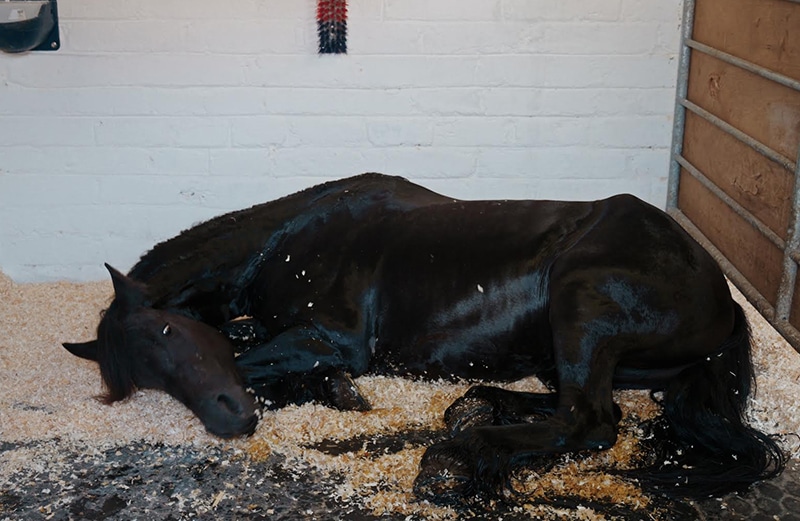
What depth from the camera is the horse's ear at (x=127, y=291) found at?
2577 mm

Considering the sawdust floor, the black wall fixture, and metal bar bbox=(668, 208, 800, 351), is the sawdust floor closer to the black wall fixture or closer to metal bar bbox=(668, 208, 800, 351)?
metal bar bbox=(668, 208, 800, 351)

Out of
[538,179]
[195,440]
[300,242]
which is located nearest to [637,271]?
[300,242]

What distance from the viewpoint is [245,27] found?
4359mm

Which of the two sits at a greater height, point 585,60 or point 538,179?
point 585,60

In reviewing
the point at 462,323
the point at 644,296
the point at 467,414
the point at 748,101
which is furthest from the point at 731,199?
the point at 467,414

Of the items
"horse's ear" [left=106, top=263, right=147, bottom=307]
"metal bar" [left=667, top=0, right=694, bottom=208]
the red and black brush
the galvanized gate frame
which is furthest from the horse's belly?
"metal bar" [left=667, top=0, right=694, bottom=208]

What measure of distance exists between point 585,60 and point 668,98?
1.45ft

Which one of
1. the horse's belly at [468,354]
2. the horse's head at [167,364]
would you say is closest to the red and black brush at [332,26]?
the horse's belly at [468,354]

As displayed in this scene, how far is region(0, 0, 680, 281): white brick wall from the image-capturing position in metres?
4.37

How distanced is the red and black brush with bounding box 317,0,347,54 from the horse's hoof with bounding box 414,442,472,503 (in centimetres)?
247

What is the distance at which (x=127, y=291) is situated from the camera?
2.61m

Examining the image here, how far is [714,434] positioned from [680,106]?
2302 millimetres

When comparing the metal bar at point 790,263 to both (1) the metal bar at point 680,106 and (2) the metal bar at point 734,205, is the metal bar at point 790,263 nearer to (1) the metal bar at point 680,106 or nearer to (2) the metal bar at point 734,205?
(2) the metal bar at point 734,205

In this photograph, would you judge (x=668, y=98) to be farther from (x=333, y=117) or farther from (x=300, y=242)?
(x=300, y=242)
